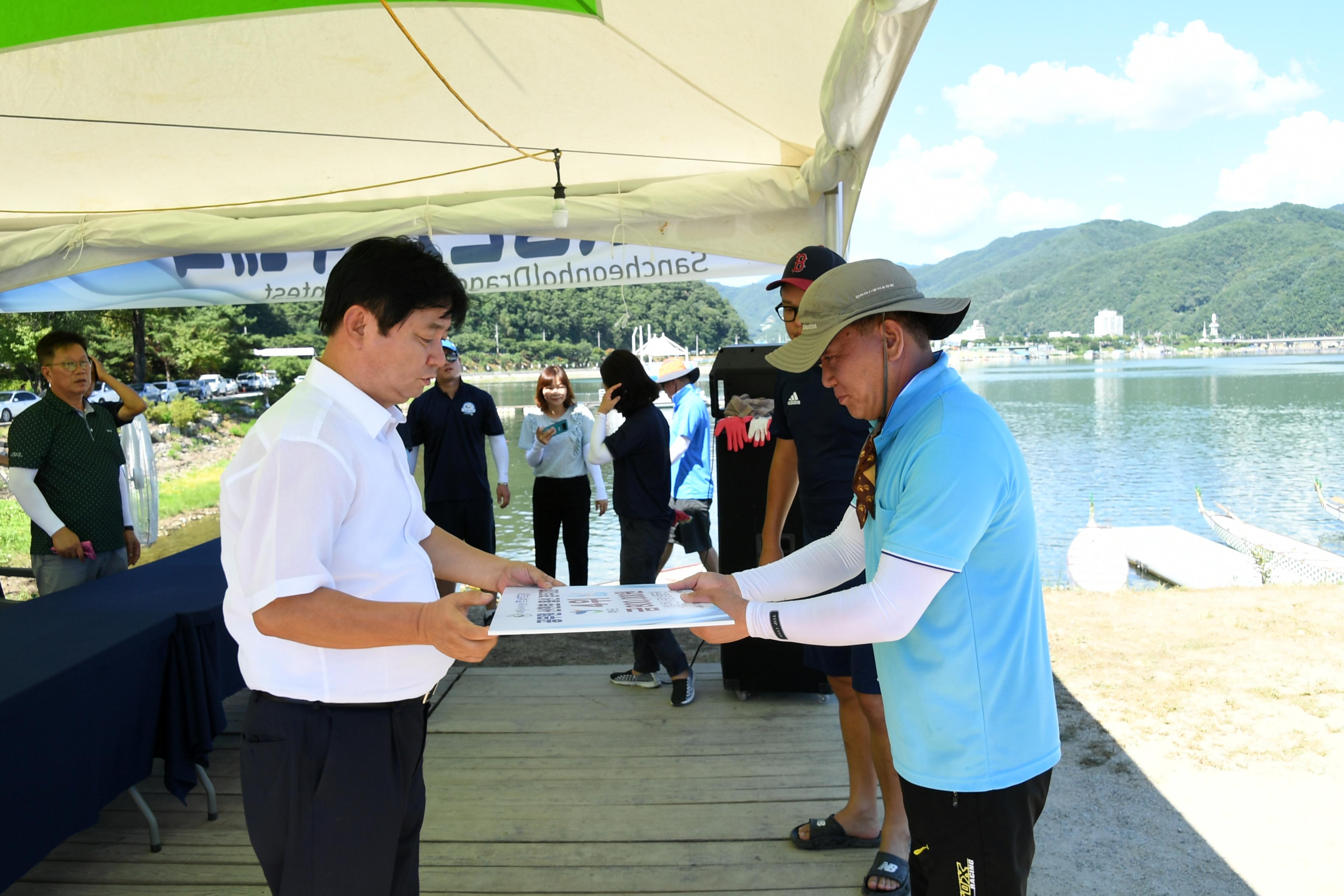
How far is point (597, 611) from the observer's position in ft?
4.89

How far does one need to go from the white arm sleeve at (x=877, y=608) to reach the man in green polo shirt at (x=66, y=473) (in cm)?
368

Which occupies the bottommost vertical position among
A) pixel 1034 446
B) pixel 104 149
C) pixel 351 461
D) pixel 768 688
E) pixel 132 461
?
pixel 1034 446

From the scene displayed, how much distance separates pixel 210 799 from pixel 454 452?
2381mm

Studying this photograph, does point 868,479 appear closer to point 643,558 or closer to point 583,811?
point 583,811

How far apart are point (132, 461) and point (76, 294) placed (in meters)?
1.79

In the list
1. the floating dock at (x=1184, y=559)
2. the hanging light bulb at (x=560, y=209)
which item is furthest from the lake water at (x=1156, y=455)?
the hanging light bulb at (x=560, y=209)

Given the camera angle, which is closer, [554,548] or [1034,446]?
[554,548]

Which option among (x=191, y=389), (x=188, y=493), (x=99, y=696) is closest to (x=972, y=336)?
(x=191, y=389)

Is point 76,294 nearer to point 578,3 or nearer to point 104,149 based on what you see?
point 104,149

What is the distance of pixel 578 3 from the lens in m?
2.97

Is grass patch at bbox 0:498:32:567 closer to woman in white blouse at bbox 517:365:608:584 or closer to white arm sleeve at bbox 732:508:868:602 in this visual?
woman in white blouse at bbox 517:365:608:584

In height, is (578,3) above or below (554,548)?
above

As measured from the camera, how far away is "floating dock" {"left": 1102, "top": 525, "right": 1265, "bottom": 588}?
13109mm

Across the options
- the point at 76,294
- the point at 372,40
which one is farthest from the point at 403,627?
the point at 76,294
